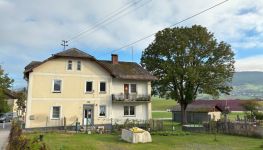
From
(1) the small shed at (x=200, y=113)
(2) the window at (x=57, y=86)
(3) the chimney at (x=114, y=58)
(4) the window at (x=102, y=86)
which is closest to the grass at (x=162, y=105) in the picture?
(1) the small shed at (x=200, y=113)

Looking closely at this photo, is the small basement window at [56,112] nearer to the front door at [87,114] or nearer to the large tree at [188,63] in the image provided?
the front door at [87,114]

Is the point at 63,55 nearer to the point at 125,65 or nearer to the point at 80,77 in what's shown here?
the point at 80,77

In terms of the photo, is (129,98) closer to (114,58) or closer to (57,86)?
(114,58)

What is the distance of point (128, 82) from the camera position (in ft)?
128

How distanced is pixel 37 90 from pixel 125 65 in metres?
13.7

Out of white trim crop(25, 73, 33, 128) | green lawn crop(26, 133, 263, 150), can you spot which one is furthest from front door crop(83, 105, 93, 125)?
green lawn crop(26, 133, 263, 150)

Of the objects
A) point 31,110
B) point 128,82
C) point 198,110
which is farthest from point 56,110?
point 198,110

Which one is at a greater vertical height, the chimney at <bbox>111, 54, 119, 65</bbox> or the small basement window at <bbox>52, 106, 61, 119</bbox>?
the chimney at <bbox>111, 54, 119, 65</bbox>

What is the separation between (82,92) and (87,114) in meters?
2.95

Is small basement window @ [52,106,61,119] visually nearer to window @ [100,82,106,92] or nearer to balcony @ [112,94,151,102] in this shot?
window @ [100,82,106,92]

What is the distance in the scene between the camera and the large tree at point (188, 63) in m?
43.4

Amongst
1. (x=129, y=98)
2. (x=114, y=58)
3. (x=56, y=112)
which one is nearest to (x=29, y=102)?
(x=56, y=112)

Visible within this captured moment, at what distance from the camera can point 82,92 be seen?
36312mm

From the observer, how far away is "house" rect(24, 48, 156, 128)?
111 ft
